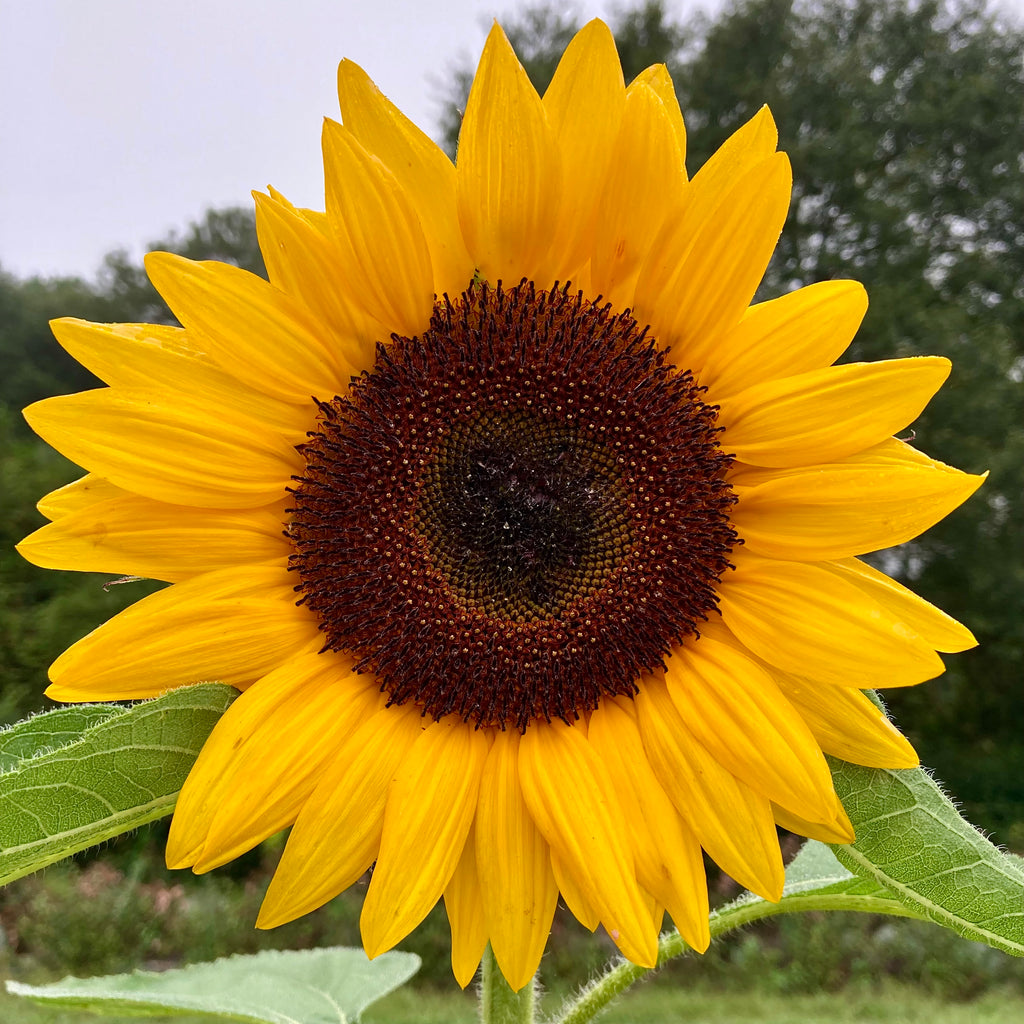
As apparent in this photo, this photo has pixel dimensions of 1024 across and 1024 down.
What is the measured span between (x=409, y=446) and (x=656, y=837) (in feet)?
2.19

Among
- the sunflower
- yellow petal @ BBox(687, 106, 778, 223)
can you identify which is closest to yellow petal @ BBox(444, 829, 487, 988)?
the sunflower

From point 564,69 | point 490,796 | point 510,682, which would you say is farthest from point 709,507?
point 564,69

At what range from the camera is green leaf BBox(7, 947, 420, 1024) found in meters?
1.46

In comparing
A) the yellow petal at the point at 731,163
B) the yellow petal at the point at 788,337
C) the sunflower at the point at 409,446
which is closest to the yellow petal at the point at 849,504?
the sunflower at the point at 409,446

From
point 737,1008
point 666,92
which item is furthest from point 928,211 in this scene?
point 666,92

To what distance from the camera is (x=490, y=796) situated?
4.06ft

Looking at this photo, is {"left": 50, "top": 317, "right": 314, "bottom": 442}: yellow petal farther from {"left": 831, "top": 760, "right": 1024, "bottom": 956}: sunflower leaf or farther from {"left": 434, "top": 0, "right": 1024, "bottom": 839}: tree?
{"left": 434, "top": 0, "right": 1024, "bottom": 839}: tree

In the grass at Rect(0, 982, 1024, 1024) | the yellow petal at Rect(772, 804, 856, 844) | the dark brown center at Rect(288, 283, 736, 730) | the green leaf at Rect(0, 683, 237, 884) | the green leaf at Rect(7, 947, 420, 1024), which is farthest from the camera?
the grass at Rect(0, 982, 1024, 1024)

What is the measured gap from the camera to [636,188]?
1184 millimetres

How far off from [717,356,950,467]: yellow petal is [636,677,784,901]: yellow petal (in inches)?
15.5

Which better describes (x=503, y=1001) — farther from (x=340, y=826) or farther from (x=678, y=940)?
(x=340, y=826)

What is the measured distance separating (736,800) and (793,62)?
12.2m

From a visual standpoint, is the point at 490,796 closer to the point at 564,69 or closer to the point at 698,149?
the point at 564,69

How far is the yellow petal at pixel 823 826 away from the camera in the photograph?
111 cm
